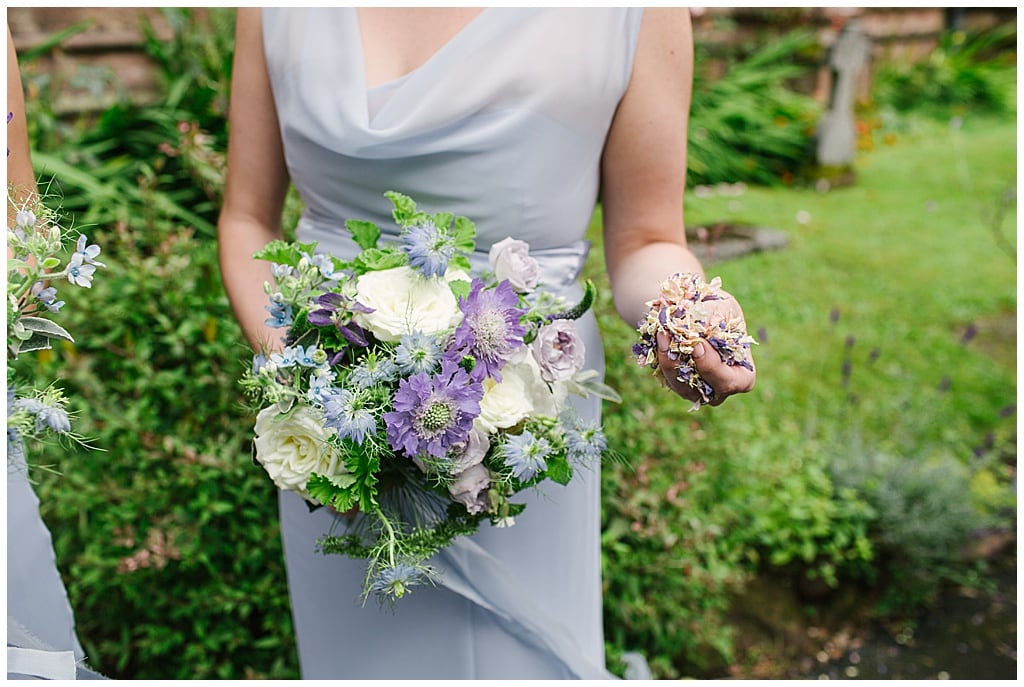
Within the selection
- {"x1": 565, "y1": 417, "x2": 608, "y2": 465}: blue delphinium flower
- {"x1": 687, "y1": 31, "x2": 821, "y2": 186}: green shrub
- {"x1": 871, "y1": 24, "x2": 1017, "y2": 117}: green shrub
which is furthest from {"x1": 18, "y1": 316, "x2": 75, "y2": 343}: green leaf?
{"x1": 871, "y1": 24, "x2": 1017, "y2": 117}: green shrub

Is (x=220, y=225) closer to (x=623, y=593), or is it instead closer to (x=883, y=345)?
(x=623, y=593)

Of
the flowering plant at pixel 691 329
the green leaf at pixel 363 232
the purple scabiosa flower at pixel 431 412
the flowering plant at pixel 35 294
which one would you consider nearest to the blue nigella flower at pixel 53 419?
the flowering plant at pixel 35 294

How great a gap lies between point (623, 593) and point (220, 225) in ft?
5.47

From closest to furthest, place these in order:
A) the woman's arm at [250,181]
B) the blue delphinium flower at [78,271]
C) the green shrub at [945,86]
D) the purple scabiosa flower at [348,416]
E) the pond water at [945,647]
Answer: the blue delphinium flower at [78,271]
the purple scabiosa flower at [348,416]
the woman's arm at [250,181]
the pond water at [945,647]
the green shrub at [945,86]

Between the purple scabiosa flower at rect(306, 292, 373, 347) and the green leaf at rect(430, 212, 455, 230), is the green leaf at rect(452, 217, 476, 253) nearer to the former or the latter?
the green leaf at rect(430, 212, 455, 230)

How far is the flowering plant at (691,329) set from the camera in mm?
1239

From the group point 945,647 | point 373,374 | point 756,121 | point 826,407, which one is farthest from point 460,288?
point 756,121

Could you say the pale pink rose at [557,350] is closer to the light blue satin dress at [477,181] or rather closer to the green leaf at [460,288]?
the green leaf at [460,288]

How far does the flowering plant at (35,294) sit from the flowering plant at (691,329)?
2.25 feet

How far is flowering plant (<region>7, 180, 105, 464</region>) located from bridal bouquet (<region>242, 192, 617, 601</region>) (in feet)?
0.81

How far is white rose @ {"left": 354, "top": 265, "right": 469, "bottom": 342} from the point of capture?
121 cm

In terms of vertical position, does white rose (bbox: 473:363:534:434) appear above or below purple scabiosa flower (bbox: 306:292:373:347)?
below

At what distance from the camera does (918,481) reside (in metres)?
3.32

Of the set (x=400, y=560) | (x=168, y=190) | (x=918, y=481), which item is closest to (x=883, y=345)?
(x=918, y=481)
